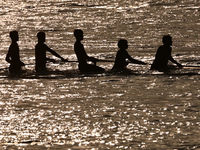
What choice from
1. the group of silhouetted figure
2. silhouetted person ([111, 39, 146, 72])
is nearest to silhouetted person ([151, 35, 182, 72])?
the group of silhouetted figure

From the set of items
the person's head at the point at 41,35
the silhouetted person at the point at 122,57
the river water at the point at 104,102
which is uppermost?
the person's head at the point at 41,35

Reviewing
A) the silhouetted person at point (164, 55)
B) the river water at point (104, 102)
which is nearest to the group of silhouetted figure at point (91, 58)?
the silhouetted person at point (164, 55)

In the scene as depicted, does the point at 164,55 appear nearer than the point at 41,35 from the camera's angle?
Yes

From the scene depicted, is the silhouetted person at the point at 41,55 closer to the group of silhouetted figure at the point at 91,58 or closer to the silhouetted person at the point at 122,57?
the group of silhouetted figure at the point at 91,58

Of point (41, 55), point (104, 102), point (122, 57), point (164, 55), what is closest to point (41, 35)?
point (41, 55)

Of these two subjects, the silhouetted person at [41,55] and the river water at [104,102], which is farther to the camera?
the silhouetted person at [41,55]

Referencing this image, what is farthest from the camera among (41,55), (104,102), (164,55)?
(41,55)

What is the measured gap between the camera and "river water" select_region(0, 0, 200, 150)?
10883mm

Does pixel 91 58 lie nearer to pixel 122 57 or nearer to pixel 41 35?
pixel 122 57

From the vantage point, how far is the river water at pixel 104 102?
35.7 ft

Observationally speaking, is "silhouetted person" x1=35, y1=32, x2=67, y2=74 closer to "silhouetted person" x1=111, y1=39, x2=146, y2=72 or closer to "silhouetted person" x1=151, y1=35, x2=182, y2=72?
"silhouetted person" x1=111, y1=39, x2=146, y2=72

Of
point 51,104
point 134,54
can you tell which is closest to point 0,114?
point 51,104

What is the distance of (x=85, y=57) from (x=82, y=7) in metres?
25.9

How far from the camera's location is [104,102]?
45.7 feet
